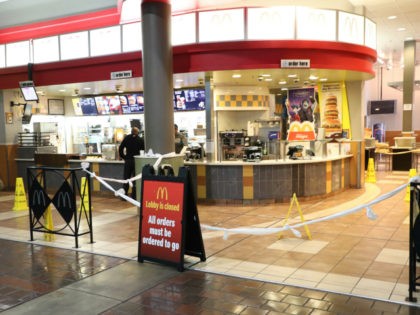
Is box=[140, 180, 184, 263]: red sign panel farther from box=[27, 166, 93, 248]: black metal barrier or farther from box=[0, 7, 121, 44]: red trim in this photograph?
box=[0, 7, 121, 44]: red trim

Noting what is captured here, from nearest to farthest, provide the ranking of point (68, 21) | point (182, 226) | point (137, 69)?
point (182, 226) → point (137, 69) → point (68, 21)

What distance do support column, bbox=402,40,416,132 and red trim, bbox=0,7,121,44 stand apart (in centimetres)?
1088

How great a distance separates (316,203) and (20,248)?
19.8ft

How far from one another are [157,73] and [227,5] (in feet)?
12.2

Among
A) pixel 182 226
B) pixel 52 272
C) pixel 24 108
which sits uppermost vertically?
pixel 24 108

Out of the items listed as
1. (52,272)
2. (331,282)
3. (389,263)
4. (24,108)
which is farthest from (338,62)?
(24,108)

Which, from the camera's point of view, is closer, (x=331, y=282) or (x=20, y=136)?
(x=331, y=282)

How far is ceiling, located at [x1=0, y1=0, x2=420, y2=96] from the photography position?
10.4 m

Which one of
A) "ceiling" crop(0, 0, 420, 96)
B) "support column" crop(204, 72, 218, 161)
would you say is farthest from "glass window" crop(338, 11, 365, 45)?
"support column" crop(204, 72, 218, 161)

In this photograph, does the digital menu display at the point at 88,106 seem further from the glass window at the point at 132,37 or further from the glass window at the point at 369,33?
the glass window at the point at 369,33

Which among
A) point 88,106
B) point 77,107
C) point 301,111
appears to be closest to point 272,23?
point 301,111

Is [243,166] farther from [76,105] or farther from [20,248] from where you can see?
[76,105]

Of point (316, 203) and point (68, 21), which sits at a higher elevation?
point (68, 21)

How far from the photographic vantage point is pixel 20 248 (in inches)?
249
